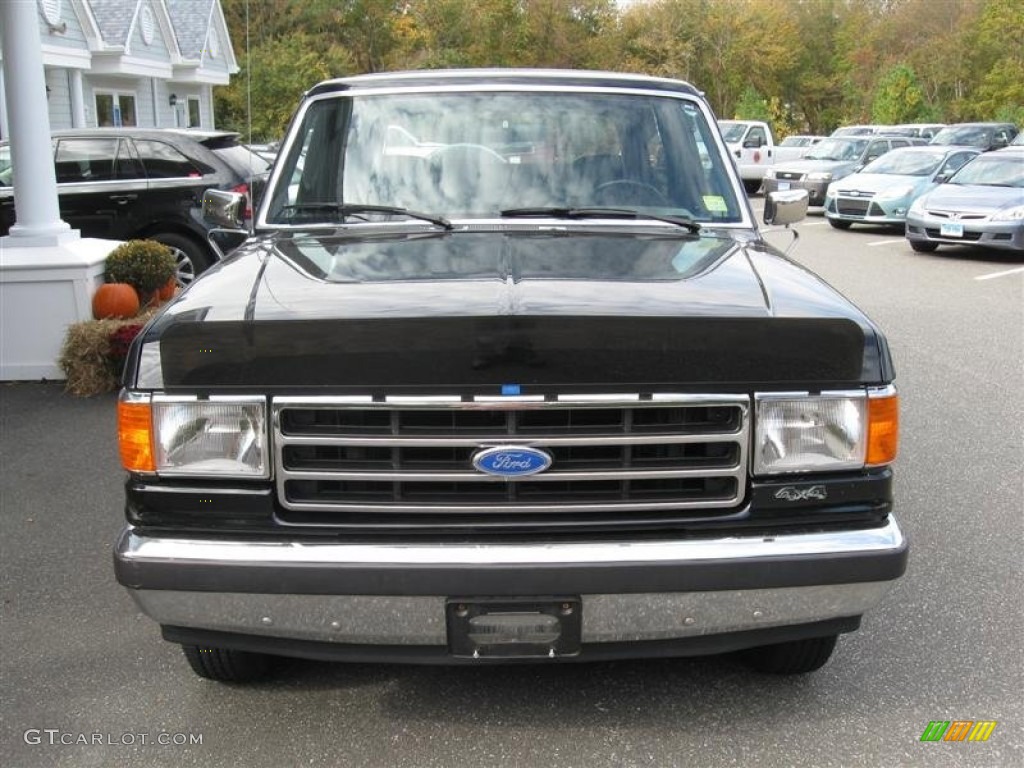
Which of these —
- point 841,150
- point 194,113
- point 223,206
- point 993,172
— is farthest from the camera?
point 194,113

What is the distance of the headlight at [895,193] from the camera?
706 inches

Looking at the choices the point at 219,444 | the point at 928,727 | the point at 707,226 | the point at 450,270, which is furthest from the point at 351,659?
the point at 707,226

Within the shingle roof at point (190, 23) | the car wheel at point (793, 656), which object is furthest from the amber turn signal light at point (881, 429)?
the shingle roof at point (190, 23)

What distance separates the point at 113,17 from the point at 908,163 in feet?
64.6

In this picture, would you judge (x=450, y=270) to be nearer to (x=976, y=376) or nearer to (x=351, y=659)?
(x=351, y=659)

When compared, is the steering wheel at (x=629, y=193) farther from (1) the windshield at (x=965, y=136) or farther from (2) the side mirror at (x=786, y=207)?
(1) the windshield at (x=965, y=136)

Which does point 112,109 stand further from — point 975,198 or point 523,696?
point 523,696

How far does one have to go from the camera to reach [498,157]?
4160mm

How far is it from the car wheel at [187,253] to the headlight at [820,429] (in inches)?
337

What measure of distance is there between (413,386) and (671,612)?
34.2 inches

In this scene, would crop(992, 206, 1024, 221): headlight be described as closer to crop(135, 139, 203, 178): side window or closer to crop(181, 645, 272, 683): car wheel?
crop(135, 139, 203, 178): side window

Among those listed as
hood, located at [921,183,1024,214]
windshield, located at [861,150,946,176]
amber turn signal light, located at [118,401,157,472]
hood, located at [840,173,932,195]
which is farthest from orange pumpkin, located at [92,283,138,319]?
windshield, located at [861,150,946,176]

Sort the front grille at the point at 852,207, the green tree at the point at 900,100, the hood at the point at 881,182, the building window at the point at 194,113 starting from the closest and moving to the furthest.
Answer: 1. the hood at the point at 881,182
2. the front grille at the point at 852,207
3. the building window at the point at 194,113
4. the green tree at the point at 900,100

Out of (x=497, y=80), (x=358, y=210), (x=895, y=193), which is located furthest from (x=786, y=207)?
(x=895, y=193)
